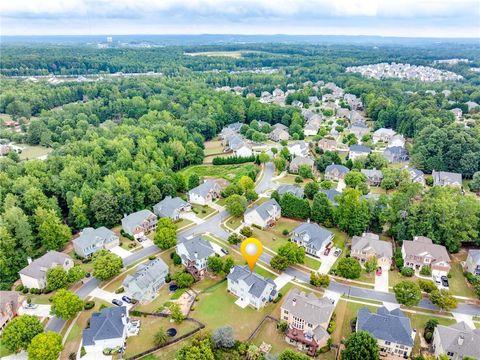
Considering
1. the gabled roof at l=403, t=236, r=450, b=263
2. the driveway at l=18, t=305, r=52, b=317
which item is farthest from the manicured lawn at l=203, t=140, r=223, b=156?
the driveway at l=18, t=305, r=52, b=317

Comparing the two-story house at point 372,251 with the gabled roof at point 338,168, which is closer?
the two-story house at point 372,251

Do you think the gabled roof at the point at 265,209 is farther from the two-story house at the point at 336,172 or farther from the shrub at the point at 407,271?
the shrub at the point at 407,271

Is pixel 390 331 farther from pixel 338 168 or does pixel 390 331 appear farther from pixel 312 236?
pixel 338 168

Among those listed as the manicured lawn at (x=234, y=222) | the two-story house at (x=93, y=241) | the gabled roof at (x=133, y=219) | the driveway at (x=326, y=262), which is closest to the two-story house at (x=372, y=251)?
the driveway at (x=326, y=262)

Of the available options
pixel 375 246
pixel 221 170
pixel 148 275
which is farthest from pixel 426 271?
pixel 221 170

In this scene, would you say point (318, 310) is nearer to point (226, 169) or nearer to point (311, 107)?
point (226, 169)

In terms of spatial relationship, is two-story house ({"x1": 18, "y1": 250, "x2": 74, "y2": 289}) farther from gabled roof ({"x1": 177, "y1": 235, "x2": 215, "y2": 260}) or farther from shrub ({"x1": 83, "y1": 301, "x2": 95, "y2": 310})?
gabled roof ({"x1": 177, "y1": 235, "x2": 215, "y2": 260})

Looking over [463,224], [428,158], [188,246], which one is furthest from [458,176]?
[188,246]
